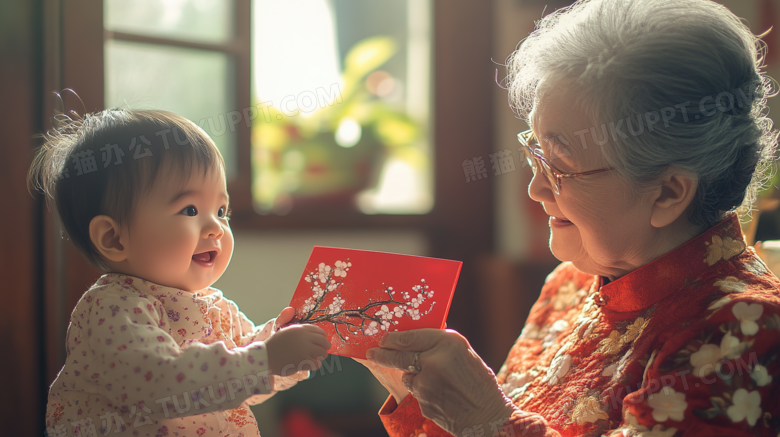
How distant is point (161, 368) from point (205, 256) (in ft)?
0.82

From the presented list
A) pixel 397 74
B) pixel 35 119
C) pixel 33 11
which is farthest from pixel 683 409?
pixel 397 74

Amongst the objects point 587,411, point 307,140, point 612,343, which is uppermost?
point 307,140

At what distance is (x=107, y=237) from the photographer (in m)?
0.96

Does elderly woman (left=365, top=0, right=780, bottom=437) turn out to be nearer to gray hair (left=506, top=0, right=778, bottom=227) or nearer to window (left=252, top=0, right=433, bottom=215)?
gray hair (left=506, top=0, right=778, bottom=227)

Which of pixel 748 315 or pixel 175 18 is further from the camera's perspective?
pixel 175 18

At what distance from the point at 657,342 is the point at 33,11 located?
6.48 feet

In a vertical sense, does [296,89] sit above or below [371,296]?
above

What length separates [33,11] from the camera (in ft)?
5.51

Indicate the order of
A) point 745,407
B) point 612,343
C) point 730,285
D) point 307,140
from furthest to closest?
point 307,140, point 612,343, point 730,285, point 745,407

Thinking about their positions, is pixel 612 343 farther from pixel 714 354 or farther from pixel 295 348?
pixel 295 348

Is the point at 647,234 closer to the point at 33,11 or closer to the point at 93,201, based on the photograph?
the point at 93,201

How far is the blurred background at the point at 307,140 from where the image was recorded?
169 centimetres

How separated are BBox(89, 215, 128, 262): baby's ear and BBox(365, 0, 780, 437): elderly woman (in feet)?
1.67

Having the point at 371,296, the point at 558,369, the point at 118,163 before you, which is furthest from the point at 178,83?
the point at 558,369
